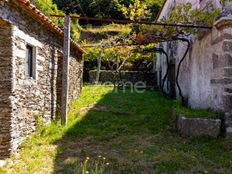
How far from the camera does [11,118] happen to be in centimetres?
527

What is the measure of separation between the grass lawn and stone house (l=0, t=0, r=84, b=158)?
17.0 inches

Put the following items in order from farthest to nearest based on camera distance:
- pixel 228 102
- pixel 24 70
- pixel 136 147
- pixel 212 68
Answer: pixel 212 68 < pixel 228 102 < pixel 136 147 < pixel 24 70

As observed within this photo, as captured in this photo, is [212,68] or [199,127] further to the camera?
[212,68]

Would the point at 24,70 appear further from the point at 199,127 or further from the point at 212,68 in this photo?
the point at 212,68

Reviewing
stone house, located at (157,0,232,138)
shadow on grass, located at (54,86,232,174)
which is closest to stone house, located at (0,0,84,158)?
shadow on grass, located at (54,86,232,174)

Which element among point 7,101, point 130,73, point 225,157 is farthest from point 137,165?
point 130,73

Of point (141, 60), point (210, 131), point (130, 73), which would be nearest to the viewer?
point (210, 131)

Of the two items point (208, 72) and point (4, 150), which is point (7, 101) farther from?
point (208, 72)

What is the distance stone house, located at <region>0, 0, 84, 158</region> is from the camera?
5.20m

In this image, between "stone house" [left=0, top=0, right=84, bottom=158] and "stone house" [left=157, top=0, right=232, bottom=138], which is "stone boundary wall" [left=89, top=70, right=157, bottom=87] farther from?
"stone house" [left=0, top=0, right=84, bottom=158]

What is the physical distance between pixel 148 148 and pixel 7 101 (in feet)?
10.2

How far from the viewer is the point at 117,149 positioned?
6012mm

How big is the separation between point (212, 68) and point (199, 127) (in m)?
1.78

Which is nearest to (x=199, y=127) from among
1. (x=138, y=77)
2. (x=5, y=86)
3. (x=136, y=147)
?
(x=136, y=147)
